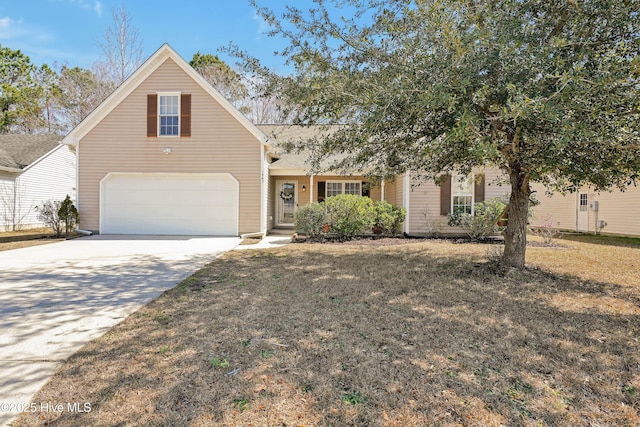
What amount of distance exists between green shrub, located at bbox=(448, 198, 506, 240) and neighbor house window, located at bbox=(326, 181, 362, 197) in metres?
4.43

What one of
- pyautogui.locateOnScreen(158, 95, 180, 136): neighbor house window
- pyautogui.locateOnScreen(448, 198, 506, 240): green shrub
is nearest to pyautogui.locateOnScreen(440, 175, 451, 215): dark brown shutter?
pyautogui.locateOnScreen(448, 198, 506, 240): green shrub

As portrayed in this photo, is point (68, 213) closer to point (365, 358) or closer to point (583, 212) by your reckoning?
point (365, 358)

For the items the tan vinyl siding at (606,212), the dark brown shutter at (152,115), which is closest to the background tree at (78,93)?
Result: the dark brown shutter at (152,115)

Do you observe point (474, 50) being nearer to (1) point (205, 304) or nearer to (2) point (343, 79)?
(2) point (343, 79)

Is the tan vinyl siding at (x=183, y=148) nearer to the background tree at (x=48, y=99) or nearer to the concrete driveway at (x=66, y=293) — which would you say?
the concrete driveway at (x=66, y=293)

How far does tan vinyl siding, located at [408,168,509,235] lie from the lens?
13.0 metres

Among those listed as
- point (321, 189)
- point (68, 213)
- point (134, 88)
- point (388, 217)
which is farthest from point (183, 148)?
point (388, 217)

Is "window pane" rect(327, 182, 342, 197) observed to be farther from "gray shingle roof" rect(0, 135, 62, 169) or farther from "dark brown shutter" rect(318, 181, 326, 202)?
"gray shingle roof" rect(0, 135, 62, 169)

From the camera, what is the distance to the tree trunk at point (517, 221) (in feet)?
21.4

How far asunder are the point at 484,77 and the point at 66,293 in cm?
696

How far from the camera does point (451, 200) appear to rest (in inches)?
510

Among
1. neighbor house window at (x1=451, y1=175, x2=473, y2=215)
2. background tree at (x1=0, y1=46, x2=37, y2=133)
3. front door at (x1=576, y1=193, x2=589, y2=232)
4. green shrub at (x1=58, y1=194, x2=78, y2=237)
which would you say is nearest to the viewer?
green shrub at (x1=58, y1=194, x2=78, y2=237)

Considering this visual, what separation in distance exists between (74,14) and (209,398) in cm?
2184

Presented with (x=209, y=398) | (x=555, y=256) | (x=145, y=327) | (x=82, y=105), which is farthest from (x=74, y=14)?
(x=555, y=256)
